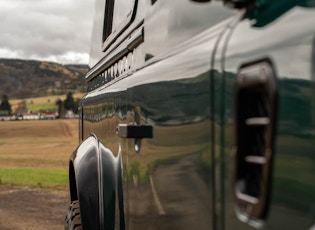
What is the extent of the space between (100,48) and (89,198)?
117 cm

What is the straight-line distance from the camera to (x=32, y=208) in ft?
35.0

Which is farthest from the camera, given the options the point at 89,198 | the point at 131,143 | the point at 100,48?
the point at 100,48

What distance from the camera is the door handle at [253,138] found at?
1.25m

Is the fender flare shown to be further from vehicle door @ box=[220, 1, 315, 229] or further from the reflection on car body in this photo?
vehicle door @ box=[220, 1, 315, 229]

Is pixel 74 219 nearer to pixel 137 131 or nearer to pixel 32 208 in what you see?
pixel 137 131

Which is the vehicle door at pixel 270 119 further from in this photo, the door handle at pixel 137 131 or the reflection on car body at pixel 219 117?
the door handle at pixel 137 131

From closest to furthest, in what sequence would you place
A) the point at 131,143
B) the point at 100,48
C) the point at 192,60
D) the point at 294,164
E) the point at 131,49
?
the point at 294,164 → the point at 192,60 → the point at 131,143 → the point at 131,49 → the point at 100,48

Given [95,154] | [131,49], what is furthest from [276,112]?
[95,154]

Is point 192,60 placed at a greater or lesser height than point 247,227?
greater

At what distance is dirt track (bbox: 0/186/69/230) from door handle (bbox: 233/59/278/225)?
7550mm

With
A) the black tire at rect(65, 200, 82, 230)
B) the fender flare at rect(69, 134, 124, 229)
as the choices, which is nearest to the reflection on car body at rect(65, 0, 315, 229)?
the fender flare at rect(69, 134, 124, 229)

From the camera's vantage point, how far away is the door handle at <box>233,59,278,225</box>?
1.25 metres

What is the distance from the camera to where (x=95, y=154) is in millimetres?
3430

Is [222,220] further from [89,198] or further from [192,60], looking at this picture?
[89,198]
